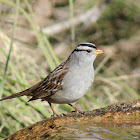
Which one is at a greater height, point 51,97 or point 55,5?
point 55,5

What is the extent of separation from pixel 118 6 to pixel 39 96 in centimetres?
482

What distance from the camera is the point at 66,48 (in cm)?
712

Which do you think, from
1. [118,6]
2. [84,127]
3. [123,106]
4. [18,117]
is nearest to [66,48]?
[118,6]

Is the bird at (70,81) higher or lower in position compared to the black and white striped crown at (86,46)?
lower

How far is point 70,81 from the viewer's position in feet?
11.3

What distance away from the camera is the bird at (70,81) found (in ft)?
11.0

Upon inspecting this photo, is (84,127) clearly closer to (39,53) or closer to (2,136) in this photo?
(2,136)

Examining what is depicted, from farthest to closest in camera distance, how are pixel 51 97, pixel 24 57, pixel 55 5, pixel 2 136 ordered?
pixel 55 5, pixel 24 57, pixel 2 136, pixel 51 97

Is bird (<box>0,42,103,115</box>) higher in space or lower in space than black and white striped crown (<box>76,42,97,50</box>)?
lower

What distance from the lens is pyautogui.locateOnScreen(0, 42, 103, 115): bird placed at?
3.36 metres

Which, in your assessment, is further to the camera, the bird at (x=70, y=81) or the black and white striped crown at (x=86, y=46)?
the black and white striped crown at (x=86, y=46)

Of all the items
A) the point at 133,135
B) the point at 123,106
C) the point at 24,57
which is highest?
the point at 24,57

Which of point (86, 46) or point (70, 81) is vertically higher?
point (86, 46)

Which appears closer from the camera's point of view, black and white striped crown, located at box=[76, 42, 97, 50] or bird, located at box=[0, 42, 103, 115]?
bird, located at box=[0, 42, 103, 115]
